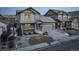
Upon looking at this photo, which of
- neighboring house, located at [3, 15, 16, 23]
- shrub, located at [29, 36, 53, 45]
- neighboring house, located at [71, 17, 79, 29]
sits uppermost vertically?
neighboring house, located at [3, 15, 16, 23]

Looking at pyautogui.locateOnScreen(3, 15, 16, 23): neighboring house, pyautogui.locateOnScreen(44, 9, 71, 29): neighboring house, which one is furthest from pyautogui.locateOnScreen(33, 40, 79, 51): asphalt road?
pyautogui.locateOnScreen(3, 15, 16, 23): neighboring house

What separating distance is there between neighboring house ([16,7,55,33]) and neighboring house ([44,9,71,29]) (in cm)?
5

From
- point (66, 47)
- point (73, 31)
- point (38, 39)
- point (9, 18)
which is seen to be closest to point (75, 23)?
point (73, 31)

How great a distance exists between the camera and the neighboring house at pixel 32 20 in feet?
8.57

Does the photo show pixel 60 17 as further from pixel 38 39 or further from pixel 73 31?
pixel 38 39

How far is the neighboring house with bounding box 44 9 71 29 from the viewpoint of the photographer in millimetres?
2613

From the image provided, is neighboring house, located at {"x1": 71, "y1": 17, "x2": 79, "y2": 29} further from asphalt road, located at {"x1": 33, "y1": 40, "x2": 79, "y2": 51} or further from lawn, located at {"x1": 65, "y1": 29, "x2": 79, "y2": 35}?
asphalt road, located at {"x1": 33, "y1": 40, "x2": 79, "y2": 51}

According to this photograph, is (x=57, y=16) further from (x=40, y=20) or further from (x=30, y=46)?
(x=30, y=46)

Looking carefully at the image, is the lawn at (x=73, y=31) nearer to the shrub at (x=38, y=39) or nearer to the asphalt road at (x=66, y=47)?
the asphalt road at (x=66, y=47)

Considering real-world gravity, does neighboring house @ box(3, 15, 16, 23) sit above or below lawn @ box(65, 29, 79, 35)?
above

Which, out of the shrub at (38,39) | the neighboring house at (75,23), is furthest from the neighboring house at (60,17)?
the shrub at (38,39)

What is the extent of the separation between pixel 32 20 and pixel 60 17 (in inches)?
12.7

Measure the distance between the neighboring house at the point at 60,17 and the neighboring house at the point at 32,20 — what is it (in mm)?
49
